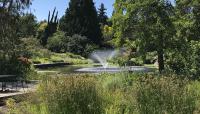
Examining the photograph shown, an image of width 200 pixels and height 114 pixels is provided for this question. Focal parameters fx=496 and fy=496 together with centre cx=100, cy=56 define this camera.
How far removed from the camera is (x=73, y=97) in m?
8.40

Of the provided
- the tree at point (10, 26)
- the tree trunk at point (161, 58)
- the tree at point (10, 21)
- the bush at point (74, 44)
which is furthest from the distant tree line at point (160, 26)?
the bush at point (74, 44)

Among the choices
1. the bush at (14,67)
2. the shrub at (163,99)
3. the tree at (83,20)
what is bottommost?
the shrub at (163,99)

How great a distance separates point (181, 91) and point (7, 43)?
2460cm

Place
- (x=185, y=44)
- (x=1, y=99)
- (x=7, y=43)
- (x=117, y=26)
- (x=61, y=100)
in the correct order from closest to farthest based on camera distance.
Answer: (x=61, y=100) < (x=1, y=99) < (x=185, y=44) < (x=117, y=26) < (x=7, y=43)

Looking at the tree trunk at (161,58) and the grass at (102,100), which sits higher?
the tree trunk at (161,58)

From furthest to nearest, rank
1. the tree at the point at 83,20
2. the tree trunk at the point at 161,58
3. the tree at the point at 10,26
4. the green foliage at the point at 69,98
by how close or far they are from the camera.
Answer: the tree at the point at 83,20
the tree at the point at 10,26
the tree trunk at the point at 161,58
the green foliage at the point at 69,98

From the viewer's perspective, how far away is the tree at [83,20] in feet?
262

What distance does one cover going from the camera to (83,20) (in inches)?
3194

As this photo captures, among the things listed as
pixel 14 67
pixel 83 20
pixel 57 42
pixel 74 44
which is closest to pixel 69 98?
pixel 14 67

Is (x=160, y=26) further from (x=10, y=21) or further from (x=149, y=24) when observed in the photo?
(x=10, y=21)

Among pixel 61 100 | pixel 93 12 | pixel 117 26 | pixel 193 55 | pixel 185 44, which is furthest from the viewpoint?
pixel 93 12

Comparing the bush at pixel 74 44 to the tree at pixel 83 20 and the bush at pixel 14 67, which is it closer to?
the tree at pixel 83 20

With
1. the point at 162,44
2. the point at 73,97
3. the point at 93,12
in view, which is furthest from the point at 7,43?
the point at 93,12

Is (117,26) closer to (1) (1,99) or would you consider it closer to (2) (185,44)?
(2) (185,44)
